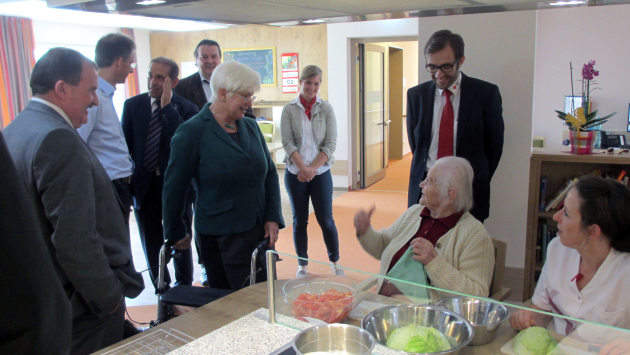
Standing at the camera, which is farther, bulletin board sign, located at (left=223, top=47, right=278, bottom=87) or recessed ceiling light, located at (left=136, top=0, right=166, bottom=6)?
bulletin board sign, located at (left=223, top=47, right=278, bottom=87)

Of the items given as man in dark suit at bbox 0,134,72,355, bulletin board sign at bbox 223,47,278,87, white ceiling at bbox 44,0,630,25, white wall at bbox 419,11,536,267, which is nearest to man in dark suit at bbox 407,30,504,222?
white wall at bbox 419,11,536,267

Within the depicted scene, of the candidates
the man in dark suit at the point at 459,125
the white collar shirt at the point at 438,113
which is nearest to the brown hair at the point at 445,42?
the man in dark suit at the point at 459,125

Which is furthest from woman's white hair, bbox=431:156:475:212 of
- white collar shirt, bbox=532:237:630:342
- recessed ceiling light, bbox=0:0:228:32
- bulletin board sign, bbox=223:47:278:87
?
bulletin board sign, bbox=223:47:278:87

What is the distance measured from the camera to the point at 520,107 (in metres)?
3.13

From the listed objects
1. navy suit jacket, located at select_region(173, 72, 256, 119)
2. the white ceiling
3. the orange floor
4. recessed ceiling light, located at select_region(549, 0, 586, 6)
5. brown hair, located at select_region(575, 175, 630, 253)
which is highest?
the white ceiling

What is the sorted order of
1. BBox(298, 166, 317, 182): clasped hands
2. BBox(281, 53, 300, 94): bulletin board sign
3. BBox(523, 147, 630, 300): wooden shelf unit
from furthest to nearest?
1. BBox(281, 53, 300, 94): bulletin board sign
2. BBox(298, 166, 317, 182): clasped hands
3. BBox(523, 147, 630, 300): wooden shelf unit

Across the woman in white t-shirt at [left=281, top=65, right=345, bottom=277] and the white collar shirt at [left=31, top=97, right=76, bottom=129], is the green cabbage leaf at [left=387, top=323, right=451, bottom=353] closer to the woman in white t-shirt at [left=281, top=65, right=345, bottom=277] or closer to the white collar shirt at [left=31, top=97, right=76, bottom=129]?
the white collar shirt at [left=31, top=97, right=76, bottom=129]

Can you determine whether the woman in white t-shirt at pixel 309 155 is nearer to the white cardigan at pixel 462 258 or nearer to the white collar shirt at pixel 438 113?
the white collar shirt at pixel 438 113

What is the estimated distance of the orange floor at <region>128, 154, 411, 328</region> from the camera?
10.4 ft

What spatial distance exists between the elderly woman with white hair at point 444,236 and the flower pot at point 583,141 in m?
1.24

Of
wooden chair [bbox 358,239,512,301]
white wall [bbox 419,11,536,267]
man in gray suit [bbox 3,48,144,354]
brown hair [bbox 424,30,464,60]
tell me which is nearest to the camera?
man in gray suit [bbox 3,48,144,354]

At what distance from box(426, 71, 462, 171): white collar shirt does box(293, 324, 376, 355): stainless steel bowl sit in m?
1.61

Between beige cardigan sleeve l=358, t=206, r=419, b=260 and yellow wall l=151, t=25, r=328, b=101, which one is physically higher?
yellow wall l=151, t=25, r=328, b=101

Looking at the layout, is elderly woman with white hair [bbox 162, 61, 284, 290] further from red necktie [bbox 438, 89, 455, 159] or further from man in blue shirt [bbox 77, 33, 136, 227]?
red necktie [bbox 438, 89, 455, 159]
